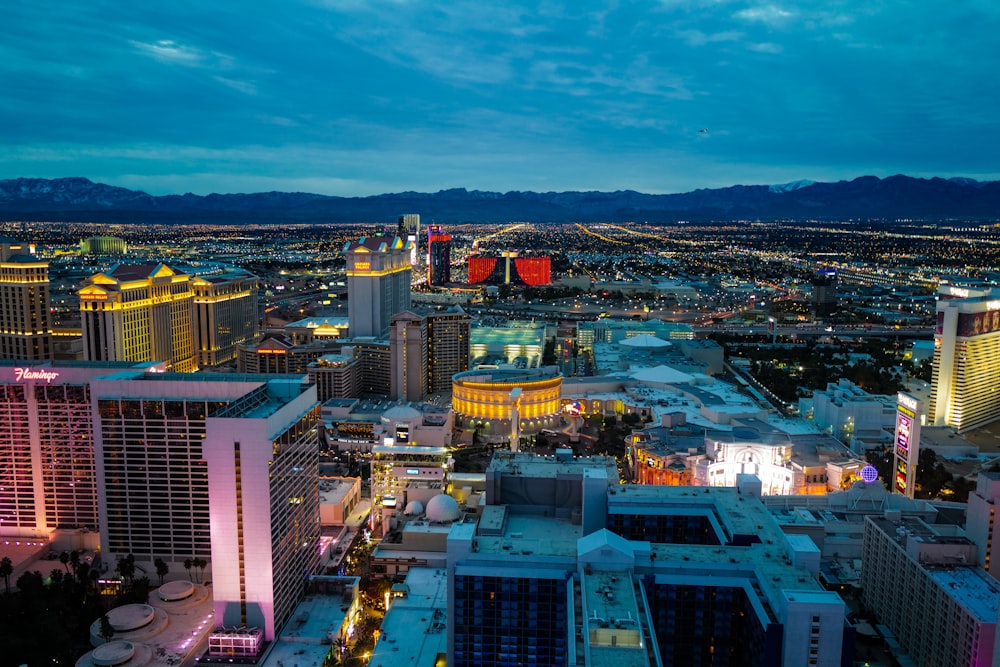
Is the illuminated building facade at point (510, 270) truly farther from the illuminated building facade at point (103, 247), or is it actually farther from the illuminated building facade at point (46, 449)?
the illuminated building facade at point (46, 449)

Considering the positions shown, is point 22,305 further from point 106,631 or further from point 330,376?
point 106,631

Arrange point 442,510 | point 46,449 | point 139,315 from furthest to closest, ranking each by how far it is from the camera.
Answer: point 139,315 → point 442,510 → point 46,449

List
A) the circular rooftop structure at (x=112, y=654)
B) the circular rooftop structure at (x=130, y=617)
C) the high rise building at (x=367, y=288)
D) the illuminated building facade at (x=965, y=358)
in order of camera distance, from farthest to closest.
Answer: the high rise building at (x=367, y=288), the illuminated building facade at (x=965, y=358), the circular rooftop structure at (x=130, y=617), the circular rooftop structure at (x=112, y=654)

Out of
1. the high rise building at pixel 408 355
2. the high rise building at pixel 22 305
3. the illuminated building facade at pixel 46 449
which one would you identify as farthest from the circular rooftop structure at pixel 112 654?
the high rise building at pixel 22 305

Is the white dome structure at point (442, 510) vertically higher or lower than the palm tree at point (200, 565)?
higher

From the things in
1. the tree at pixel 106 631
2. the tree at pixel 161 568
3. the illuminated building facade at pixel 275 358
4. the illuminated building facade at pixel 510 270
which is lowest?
the tree at pixel 106 631

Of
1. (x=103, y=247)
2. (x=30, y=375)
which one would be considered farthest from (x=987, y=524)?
(x=103, y=247)

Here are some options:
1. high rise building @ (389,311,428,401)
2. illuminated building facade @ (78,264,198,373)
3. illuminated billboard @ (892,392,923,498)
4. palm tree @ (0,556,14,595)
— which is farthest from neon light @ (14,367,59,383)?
illuminated billboard @ (892,392,923,498)

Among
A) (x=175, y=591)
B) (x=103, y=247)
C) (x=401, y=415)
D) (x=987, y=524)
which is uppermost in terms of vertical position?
(x=103, y=247)

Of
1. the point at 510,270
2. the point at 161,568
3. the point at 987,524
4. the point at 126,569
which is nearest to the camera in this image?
the point at 987,524
